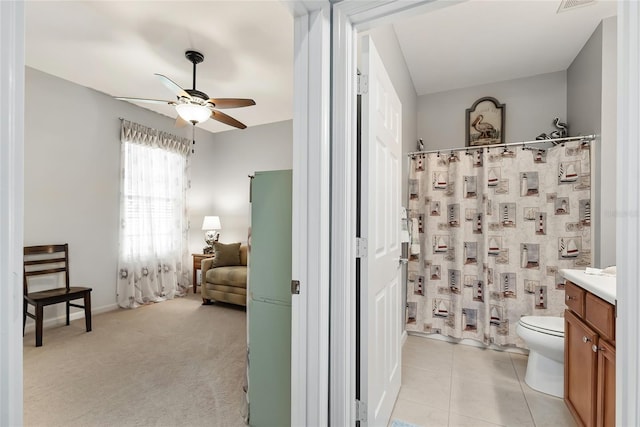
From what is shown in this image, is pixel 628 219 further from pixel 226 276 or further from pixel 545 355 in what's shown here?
pixel 226 276

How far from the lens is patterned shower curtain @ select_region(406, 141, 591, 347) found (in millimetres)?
2715

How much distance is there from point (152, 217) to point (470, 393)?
13.6 ft

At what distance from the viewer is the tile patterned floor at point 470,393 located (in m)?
1.87

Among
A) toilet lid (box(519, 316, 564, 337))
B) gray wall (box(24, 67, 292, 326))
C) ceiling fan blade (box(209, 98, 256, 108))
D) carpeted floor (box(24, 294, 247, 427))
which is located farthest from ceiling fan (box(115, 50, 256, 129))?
toilet lid (box(519, 316, 564, 337))

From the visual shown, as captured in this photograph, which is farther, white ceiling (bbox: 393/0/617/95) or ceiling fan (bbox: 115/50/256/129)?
ceiling fan (bbox: 115/50/256/129)

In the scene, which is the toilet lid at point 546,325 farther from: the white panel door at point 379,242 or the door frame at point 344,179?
the door frame at point 344,179

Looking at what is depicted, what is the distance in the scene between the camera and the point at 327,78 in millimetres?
1288

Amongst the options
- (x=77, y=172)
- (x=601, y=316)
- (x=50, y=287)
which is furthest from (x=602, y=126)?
(x=50, y=287)

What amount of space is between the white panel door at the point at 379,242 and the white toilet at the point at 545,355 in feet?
2.97

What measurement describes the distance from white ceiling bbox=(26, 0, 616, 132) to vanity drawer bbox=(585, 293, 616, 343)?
173 centimetres

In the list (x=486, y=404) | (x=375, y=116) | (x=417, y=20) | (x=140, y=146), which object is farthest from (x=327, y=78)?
(x=140, y=146)

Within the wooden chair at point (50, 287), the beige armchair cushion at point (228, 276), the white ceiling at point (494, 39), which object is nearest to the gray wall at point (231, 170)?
the beige armchair cushion at point (228, 276)

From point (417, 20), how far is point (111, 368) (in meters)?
3.50

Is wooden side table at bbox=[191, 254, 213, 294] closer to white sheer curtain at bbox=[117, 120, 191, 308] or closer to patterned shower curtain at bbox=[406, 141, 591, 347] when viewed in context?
white sheer curtain at bbox=[117, 120, 191, 308]
